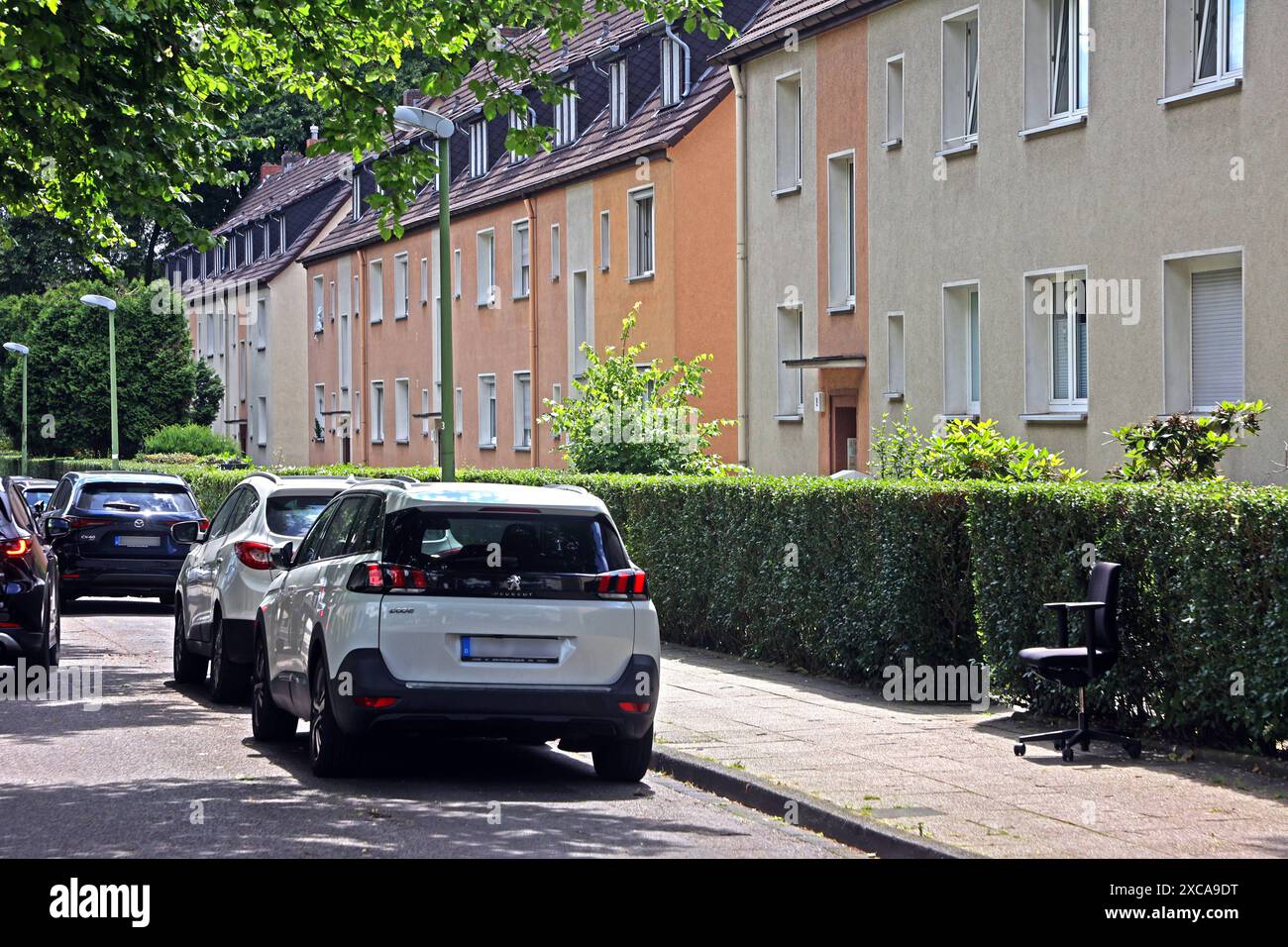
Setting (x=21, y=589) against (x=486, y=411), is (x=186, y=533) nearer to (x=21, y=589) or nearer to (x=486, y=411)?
(x=21, y=589)

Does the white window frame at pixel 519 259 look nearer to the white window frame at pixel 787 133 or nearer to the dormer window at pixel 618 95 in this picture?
the dormer window at pixel 618 95

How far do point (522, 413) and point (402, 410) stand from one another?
889 cm

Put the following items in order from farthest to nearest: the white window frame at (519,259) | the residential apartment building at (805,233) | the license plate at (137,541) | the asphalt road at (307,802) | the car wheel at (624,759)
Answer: the white window frame at (519,259), the residential apartment building at (805,233), the license plate at (137,541), the car wheel at (624,759), the asphalt road at (307,802)

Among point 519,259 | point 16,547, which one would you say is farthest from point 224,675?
point 519,259

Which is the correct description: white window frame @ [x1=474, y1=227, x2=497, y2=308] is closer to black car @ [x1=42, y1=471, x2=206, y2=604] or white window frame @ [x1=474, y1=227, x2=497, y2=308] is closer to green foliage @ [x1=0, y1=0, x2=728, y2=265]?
black car @ [x1=42, y1=471, x2=206, y2=604]

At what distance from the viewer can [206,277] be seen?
244 feet

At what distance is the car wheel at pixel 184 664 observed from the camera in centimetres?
1500

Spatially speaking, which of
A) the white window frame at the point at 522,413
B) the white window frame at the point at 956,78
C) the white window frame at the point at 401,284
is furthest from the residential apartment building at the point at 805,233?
the white window frame at the point at 401,284

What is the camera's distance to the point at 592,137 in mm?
39062

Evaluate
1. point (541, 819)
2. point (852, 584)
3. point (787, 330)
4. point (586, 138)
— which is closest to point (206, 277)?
point (586, 138)

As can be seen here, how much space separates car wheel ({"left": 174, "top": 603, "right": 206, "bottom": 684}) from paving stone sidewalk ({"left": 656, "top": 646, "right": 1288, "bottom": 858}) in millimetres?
4224

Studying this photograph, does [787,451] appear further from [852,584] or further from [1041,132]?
[852,584]

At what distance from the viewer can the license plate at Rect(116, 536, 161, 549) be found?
74.9 feet

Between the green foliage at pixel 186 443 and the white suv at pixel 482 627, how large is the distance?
45.1 metres
